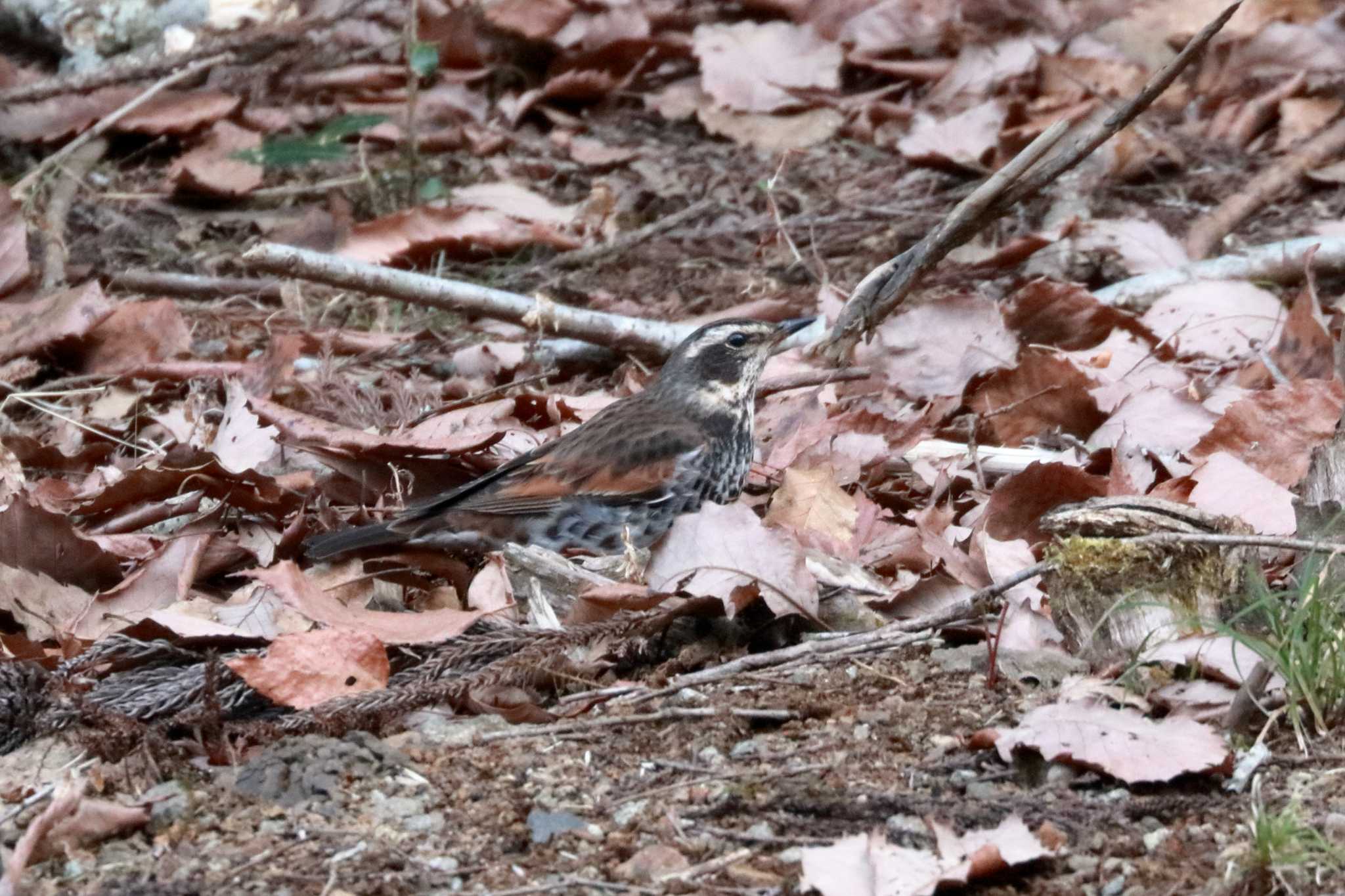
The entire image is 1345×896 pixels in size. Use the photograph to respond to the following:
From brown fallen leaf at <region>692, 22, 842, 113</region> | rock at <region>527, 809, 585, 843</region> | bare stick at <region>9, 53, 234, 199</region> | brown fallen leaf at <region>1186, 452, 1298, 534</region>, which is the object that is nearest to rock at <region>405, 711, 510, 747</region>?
rock at <region>527, 809, 585, 843</region>

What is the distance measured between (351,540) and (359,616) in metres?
0.55

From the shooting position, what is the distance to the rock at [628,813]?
3.23 m

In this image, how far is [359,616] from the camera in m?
4.19

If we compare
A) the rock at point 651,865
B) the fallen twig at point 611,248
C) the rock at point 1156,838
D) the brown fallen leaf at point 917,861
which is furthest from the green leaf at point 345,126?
the rock at point 1156,838

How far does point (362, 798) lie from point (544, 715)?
54 cm

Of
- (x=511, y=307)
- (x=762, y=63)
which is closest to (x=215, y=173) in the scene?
(x=511, y=307)

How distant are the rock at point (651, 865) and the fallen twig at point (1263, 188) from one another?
4779 mm

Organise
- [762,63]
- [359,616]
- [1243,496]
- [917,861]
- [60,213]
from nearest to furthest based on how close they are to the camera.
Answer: [917,861]
[359,616]
[1243,496]
[60,213]
[762,63]

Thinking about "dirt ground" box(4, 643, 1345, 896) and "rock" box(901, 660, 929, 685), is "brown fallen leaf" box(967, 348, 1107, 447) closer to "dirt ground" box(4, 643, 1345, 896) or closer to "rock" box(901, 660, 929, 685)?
"rock" box(901, 660, 929, 685)

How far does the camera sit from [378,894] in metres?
2.96

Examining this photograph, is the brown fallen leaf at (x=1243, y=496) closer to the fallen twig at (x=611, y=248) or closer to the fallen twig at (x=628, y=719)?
the fallen twig at (x=628, y=719)

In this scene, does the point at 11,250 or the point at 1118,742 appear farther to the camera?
the point at 11,250

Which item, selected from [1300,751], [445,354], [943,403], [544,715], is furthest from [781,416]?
[1300,751]

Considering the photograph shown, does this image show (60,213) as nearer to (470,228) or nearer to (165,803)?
(470,228)
